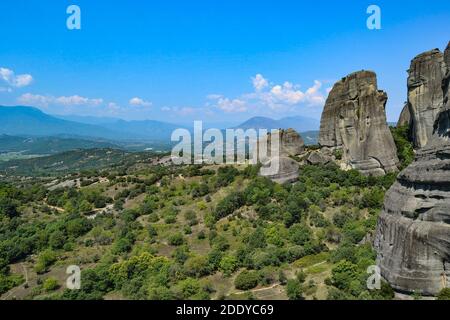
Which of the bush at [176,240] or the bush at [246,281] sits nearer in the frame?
the bush at [246,281]

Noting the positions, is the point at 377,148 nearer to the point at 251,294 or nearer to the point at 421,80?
the point at 421,80

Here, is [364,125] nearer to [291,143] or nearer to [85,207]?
[291,143]

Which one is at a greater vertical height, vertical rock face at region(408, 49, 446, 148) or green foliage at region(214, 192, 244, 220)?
vertical rock face at region(408, 49, 446, 148)

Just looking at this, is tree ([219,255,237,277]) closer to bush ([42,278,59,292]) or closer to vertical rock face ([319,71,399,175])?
bush ([42,278,59,292])

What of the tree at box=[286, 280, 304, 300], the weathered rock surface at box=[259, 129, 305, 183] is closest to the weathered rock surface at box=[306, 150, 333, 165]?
the weathered rock surface at box=[259, 129, 305, 183]

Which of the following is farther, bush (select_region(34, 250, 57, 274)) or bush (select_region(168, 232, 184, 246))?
bush (select_region(168, 232, 184, 246))

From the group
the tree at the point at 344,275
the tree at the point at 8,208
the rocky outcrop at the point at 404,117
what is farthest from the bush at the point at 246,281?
the rocky outcrop at the point at 404,117

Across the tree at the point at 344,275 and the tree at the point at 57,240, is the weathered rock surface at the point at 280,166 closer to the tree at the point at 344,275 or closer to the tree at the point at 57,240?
the tree at the point at 344,275

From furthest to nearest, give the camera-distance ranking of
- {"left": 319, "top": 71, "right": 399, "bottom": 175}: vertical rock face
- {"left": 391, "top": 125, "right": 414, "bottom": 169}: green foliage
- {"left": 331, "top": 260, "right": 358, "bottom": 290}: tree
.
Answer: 1. {"left": 391, "top": 125, "right": 414, "bottom": 169}: green foliage
2. {"left": 319, "top": 71, "right": 399, "bottom": 175}: vertical rock face
3. {"left": 331, "top": 260, "right": 358, "bottom": 290}: tree
